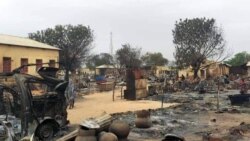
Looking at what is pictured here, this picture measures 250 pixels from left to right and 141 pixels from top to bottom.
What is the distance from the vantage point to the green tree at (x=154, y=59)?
86.6 meters

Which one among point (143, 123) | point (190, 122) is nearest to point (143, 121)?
point (143, 123)

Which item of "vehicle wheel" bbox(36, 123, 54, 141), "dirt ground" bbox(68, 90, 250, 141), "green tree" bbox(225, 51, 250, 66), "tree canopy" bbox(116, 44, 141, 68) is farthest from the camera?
"green tree" bbox(225, 51, 250, 66)

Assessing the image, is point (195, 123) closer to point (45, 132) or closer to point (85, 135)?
point (45, 132)

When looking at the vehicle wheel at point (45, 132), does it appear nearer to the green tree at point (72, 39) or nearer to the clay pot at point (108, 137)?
the clay pot at point (108, 137)

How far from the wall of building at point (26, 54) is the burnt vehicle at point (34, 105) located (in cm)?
1806

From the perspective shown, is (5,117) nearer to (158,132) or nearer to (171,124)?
(158,132)

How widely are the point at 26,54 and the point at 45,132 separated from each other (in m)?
22.1

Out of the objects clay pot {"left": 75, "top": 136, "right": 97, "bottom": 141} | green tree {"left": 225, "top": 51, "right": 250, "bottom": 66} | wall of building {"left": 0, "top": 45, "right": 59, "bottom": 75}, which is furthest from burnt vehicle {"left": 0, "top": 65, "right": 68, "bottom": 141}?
green tree {"left": 225, "top": 51, "right": 250, "bottom": 66}

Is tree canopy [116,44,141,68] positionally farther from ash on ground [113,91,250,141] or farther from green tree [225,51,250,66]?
ash on ground [113,91,250,141]

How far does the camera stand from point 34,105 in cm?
1499

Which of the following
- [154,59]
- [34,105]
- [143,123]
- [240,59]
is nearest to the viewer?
[34,105]

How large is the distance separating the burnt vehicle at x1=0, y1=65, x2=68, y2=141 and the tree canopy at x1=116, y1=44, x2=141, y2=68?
5486 centimetres

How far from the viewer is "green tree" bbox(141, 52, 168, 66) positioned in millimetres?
86613

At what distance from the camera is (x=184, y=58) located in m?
62.9
